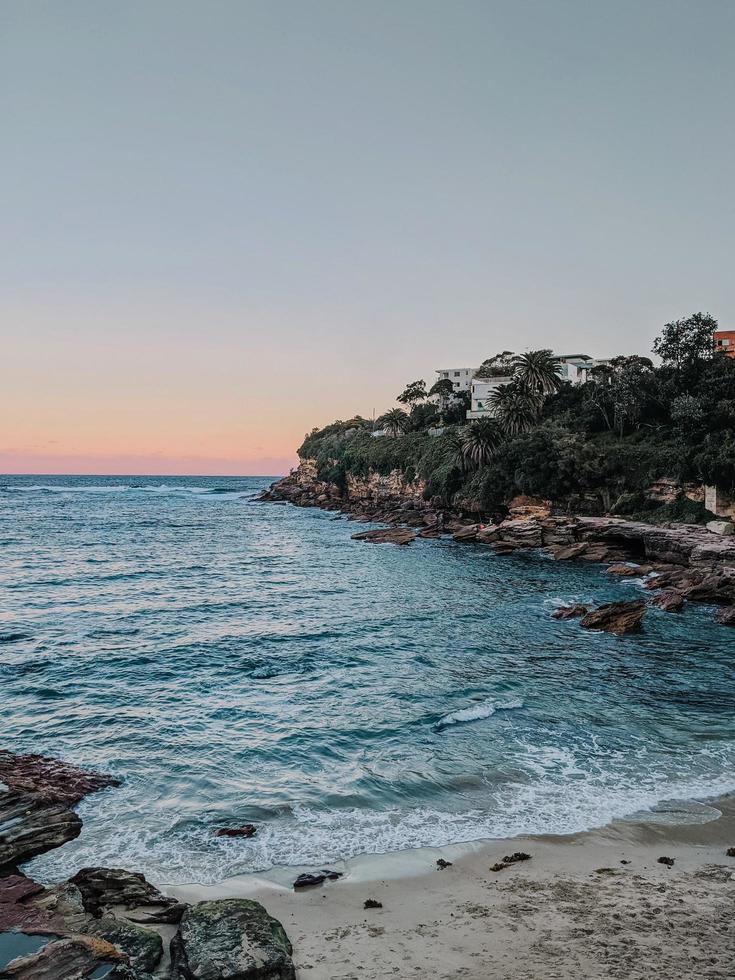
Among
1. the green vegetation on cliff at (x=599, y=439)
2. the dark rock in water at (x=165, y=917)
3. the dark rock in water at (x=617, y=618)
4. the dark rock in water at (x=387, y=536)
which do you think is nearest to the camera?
the dark rock in water at (x=165, y=917)

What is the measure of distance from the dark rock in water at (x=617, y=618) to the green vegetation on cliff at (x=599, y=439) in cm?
2736

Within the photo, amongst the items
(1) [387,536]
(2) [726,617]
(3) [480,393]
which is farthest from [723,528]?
(3) [480,393]

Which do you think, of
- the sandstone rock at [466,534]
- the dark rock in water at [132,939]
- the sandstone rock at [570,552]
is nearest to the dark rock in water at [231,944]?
the dark rock in water at [132,939]

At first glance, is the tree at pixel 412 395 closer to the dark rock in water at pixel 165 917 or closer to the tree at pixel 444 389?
the tree at pixel 444 389

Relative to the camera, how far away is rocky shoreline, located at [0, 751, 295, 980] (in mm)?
8102

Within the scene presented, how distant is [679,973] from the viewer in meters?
8.01

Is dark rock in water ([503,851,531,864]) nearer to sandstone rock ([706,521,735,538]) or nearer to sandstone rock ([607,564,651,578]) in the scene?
sandstone rock ([607,564,651,578])

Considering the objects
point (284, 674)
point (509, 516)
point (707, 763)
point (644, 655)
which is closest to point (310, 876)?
point (707, 763)

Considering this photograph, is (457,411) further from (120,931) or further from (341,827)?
(120,931)

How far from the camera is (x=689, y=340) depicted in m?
73.2

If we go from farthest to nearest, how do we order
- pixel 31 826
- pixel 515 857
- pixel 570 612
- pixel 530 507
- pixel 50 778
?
1. pixel 530 507
2. pixel 570 612
3. pixel 50 778
4. pixel 31 826
5. pixel 515 857

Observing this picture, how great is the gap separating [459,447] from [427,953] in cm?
7159

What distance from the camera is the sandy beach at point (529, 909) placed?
840 centimetres

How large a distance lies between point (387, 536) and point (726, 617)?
120ft
